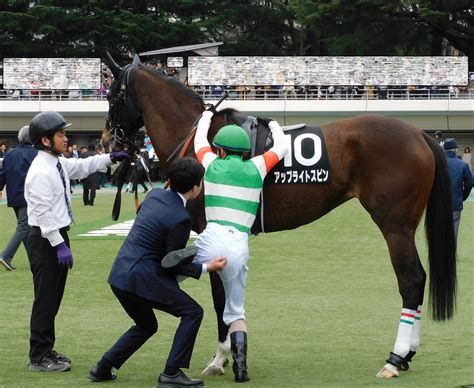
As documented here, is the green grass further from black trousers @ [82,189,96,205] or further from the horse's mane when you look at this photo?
black trousers @ [82,189,96,205]

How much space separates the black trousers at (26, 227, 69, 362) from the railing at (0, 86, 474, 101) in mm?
33598

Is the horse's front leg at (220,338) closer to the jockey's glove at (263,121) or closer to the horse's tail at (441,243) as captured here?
the jockey's glove at (263,121)

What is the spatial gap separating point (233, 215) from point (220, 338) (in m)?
0.86

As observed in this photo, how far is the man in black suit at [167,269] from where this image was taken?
539cm

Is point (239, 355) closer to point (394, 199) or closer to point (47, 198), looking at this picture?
point (394, 199)

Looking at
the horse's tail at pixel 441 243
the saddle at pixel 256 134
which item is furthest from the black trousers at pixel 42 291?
the horse's tail at pixel 441 243

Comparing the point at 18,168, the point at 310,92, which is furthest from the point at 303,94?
the point at 18,168

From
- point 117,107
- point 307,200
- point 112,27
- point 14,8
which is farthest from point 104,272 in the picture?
point 14,8

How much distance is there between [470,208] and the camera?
22.7 m

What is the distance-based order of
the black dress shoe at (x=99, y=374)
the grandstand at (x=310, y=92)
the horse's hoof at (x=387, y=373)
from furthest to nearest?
1. the grandstand at (x=310, y=92)
2. the horse's hoof at (x=387, y=373)
3. the black dress shoe at (x=99, y=374)

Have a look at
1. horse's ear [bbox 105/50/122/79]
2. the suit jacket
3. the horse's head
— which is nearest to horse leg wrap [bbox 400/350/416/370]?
the suit jacket

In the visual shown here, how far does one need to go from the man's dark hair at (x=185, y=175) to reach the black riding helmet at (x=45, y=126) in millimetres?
1135

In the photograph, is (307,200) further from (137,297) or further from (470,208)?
(470,208)

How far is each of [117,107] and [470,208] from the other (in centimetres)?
1692
